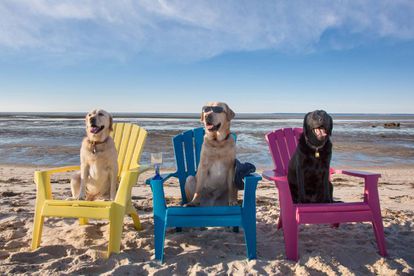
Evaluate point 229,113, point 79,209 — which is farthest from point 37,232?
point 229,113

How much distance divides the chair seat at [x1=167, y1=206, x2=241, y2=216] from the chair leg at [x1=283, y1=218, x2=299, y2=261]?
0.42 m

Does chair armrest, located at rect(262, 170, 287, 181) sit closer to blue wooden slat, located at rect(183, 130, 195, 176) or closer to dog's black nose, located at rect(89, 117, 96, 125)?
blue wooden slat, located at rect(183, 130, 195, 176)

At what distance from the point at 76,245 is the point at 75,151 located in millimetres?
7640

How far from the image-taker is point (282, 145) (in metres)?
3.66

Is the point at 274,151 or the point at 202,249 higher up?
the point at 274,151

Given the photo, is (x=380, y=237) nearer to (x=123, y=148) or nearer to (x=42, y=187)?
(x=123, y=148)

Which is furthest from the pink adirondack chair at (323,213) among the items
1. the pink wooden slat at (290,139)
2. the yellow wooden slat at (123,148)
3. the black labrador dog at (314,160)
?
the yellow wooden slat at (123,148)

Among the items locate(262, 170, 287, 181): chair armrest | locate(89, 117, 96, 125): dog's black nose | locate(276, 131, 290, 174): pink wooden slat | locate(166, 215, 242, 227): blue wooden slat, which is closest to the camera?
locate(166, 215, 242, 227): blue wooden slat

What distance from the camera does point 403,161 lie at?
29.0 feet

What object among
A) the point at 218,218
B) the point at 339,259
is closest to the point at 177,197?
the point at 218,218

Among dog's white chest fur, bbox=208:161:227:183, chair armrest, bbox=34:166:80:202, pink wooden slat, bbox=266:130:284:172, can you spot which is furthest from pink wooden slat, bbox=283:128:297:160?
chair armrest, bbox=34:166:80:202

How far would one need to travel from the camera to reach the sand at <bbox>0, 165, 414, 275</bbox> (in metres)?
2.48

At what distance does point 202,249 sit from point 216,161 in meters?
0.76

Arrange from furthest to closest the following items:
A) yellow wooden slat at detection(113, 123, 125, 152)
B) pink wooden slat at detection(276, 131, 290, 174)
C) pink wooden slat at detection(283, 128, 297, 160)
Answer: yellow wooden slat at detection(113, 123, 125, 152)
pink wooden slat at detection(283, 128, 297, 160)
pink wooden slat at detection(276, 131, 290, 174)
